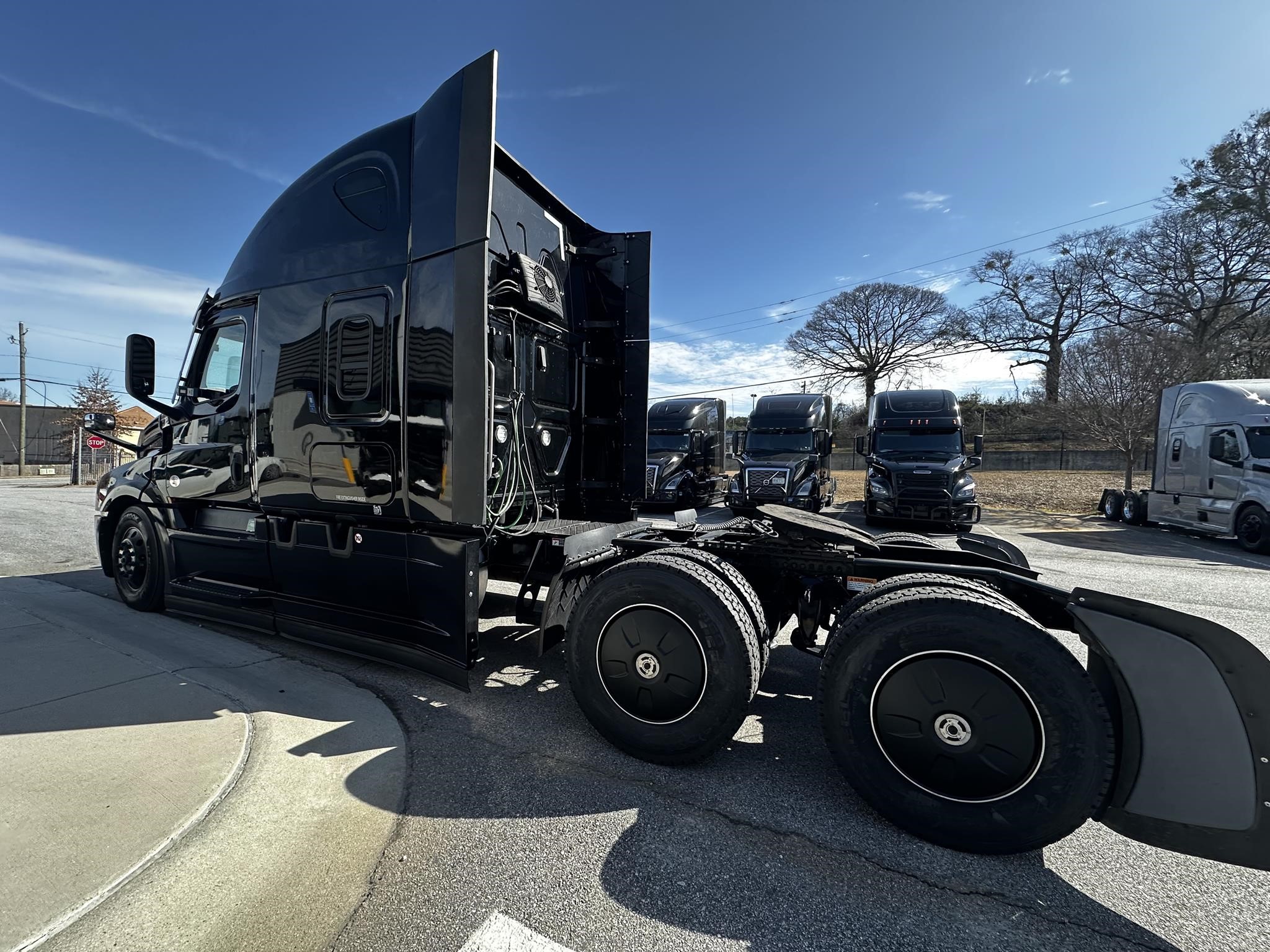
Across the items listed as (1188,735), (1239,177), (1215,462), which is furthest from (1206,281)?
(1188,735)

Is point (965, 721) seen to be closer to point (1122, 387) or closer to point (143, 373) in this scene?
point (143, 373)

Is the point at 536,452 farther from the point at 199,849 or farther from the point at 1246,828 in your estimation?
the point at 1246,828

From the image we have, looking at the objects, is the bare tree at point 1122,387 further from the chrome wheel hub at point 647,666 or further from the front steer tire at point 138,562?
the front steer tire at point 138,562

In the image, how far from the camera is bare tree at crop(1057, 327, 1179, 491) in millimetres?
17453

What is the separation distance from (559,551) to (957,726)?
2432 millimetres

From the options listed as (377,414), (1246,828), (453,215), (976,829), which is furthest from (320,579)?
(1246,828)

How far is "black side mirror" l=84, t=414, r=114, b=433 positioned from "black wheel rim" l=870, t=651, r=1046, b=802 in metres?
6.13

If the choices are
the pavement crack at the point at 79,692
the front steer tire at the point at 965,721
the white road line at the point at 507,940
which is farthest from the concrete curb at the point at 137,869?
the front steer tire at the point at 965,721

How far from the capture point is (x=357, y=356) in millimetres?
3631

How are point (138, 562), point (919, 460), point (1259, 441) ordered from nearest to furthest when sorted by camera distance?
point (138, 562) < point (1259, 441) < point (919, 460)

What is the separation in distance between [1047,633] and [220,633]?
5.80 meters

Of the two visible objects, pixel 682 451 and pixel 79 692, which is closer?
pixel 79 692

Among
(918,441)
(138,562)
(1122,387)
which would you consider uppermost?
(1122,387)

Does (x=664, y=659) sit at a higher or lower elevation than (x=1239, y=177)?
lower
